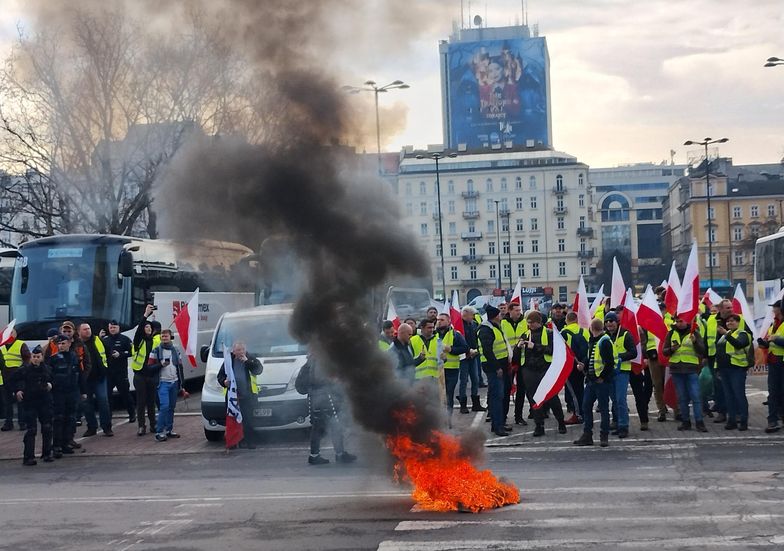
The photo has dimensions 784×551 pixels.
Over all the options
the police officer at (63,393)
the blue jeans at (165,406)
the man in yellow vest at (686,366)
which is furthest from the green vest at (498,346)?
the police officer at (63,393)

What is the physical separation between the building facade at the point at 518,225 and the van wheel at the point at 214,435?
74.3 metres

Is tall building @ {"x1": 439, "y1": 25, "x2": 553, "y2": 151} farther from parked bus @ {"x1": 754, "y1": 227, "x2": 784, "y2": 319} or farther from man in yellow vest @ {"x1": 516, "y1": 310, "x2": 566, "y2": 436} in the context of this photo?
man in yellow vest @ {"x1": 516, "y1": 310, "x2": 566, "y2": 436}

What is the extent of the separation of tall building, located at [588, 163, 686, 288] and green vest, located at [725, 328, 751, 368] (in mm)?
111266

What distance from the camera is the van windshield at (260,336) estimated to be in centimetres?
1583

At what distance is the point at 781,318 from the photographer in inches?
564

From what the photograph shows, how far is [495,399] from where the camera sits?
1543 cm

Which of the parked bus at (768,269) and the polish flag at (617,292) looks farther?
the parked bus at (768,269)

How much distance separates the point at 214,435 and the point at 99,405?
2.83m

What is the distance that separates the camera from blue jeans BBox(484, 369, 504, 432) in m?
15.3

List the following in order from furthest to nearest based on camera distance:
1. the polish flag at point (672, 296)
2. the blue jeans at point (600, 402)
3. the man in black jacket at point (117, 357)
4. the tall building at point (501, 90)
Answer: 1. the tall building at point (501, 90)
2. the man in black jacket at point (117, 357)
3. the polish flag at point (672, 296)
4. the blue jeans at point (600, 402)

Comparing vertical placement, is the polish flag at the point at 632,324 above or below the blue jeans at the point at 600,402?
above

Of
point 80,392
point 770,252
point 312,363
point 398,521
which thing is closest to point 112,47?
point 80,392

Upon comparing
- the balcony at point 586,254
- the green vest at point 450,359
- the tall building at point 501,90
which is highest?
the tall building at point 501,90

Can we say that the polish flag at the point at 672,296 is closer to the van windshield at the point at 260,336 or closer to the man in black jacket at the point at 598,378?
the man in black jacket at the point at 598,378
